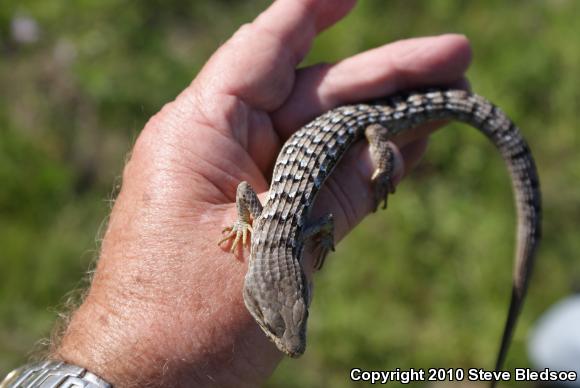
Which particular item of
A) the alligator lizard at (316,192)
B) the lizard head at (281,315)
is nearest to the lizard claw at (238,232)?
the alligator lizard at (316,192)

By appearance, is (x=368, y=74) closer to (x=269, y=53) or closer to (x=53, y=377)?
(x=269, y=53)

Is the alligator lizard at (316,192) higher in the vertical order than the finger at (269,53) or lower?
lower

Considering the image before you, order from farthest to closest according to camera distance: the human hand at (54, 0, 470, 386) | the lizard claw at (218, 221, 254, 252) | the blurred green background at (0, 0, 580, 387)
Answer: the blurred green background at (0, 0, 580, 387) → the lizard claw at (218, 221, 254, 252) → the human hand at (54, 0, 470, 386)

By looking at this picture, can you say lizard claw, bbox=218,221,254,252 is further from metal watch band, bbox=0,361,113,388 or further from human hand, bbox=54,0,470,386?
metal watch band, bbox=0,361,113,388

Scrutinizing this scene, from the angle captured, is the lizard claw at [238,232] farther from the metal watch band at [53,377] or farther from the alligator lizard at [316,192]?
the metal watch band at [53,377]

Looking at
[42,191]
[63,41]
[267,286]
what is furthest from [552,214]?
[63,41]

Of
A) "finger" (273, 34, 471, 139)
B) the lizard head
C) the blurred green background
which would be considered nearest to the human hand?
"finger" (273, 34, 471, 139)
